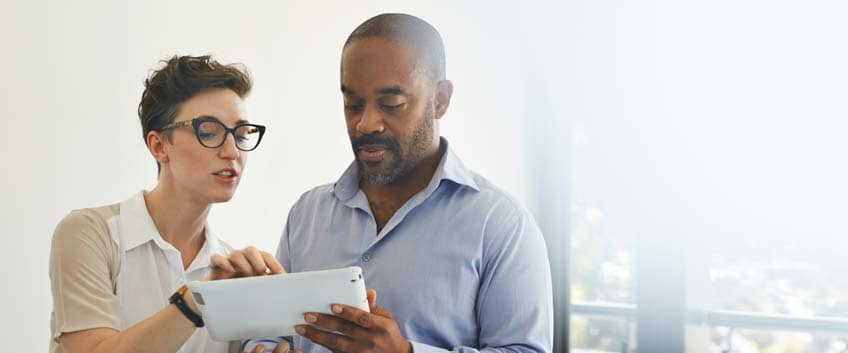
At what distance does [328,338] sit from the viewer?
1339 millimetres

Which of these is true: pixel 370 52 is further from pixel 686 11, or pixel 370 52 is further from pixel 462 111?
pixel 686 11

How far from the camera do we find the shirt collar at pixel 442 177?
4.92 feet

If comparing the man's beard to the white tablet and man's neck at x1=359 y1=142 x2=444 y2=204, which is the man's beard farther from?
the white tablet

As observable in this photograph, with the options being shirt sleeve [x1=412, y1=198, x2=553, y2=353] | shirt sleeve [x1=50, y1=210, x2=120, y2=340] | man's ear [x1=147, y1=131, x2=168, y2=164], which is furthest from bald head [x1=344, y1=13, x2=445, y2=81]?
shirt sleeve [x1=50, y1=210, x2=120, y2=340]

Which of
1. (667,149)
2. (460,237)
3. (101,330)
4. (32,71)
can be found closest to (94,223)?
(101,330)

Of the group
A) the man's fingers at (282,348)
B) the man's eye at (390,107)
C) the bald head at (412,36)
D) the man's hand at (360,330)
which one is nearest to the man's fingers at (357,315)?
the man's hand at (360,330)

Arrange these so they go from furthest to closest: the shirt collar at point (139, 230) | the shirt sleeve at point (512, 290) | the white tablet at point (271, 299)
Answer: the shirt collar at point (139, 230)
the shirt sleeve at point (512, 290)
the white tablet at point (271, 299)

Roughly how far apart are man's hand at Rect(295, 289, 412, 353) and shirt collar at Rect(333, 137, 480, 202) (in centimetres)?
27

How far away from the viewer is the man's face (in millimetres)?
1442

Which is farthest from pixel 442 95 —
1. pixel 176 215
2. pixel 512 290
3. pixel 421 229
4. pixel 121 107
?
pixel 121 107

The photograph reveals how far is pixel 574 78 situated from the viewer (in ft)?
15.3

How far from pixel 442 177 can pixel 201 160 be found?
1.77 feet

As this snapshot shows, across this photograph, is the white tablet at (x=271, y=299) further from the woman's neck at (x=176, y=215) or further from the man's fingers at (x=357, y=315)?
the woman's neck at (x=176, y=215)

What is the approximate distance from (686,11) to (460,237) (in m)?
3.10
